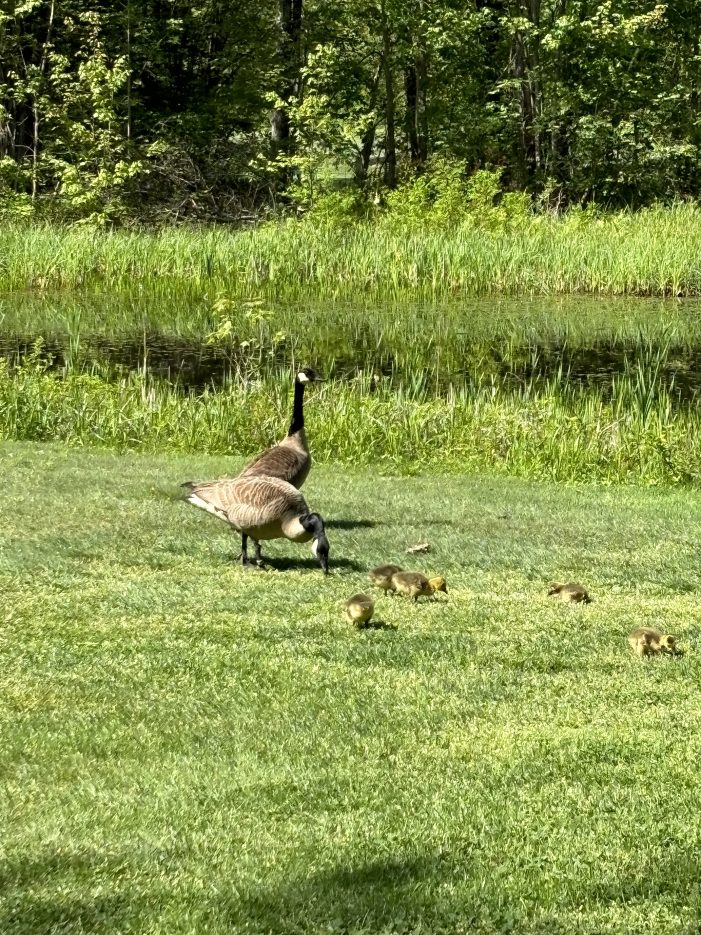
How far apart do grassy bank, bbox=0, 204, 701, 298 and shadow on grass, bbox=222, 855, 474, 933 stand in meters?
25.7

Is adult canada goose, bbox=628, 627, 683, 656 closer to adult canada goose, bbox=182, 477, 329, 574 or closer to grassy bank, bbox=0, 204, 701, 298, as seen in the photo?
adult canada goose, bbox=182, 477, 329, 574

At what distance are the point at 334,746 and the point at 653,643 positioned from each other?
2.27 meters

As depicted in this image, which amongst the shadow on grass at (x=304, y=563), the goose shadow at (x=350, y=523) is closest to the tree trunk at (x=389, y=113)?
the goose shadow at (x=350, y=523)

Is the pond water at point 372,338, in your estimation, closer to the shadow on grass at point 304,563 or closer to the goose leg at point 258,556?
the shadow on grass at point 304,563

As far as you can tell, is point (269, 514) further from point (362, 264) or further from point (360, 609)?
point (362, 264)

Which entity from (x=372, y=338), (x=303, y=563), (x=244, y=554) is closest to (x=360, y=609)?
(x=244, y=554)

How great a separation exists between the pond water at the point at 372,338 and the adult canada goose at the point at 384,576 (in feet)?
32.6

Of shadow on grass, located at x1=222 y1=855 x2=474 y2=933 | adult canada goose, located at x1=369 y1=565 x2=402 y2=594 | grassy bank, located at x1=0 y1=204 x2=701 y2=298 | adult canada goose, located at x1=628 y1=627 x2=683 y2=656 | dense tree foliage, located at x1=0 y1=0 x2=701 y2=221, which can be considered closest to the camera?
shadow on grass, located at x1=222 y1=855 x2=474 y2=933

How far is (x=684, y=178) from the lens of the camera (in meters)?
44.2

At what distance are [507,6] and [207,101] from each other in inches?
459

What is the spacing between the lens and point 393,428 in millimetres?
16156

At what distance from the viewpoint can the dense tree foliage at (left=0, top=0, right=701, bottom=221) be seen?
3981cm

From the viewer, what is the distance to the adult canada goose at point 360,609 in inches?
294

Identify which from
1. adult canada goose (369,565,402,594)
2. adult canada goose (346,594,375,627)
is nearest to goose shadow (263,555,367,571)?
adult canada goose (369,565,402,594)
